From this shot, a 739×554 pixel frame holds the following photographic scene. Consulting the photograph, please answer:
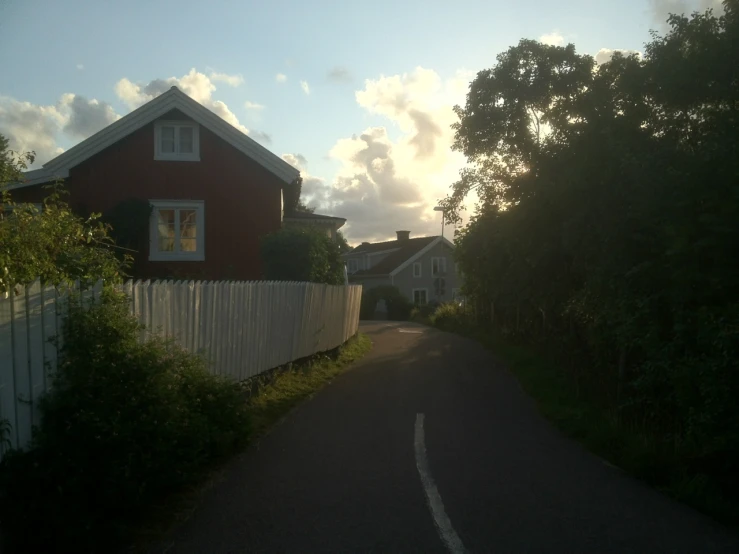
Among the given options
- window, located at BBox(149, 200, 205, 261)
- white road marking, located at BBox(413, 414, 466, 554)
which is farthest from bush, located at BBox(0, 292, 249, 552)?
window, located at BBox(149, 200, 205, 261)

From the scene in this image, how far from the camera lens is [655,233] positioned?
10828 millimetres

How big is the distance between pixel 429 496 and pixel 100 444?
3.12m

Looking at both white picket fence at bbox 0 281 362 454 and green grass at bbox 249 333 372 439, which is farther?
green grass at bbox 249 333 372 439

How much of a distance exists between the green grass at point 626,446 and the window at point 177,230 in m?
10.9

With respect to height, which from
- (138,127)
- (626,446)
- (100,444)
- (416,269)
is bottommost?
(626,446)

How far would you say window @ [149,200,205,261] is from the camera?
876 inches

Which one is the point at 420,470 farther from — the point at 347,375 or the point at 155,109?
the point at 155,109

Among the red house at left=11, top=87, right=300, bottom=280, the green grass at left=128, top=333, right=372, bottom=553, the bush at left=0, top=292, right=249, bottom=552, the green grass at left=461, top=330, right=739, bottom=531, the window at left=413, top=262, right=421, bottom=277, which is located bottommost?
the green grass at left=461, top=330, right=739, bottom=531

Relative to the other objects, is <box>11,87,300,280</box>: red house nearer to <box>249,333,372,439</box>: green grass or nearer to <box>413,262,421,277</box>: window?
<box>249,333,372,439</box>: green grass

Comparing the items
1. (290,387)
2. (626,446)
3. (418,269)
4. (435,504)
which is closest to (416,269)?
(418,269)

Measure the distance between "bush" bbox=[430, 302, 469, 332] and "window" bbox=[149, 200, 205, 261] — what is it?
57.6ft

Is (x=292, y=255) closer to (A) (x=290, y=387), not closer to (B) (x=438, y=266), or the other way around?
(A) (x=290, y=387)

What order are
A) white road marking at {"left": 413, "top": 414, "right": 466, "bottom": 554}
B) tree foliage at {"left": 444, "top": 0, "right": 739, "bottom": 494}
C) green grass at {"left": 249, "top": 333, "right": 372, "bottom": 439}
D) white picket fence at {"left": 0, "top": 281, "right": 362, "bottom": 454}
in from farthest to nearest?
green grass at {"left": 249, "top": 333, "right": 372, "bottom": 439}
tree foliage at {"left": 444, "top": 0, "right": 739, "bottom": 494}
white picket fence at {"left": 0, "top": 281, "right": 362, "bottom": 454}
white road marking at {"left": 413, "top": 414, "right": 466, "bottom": 554}

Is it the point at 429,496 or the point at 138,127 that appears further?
the point at 138,127
